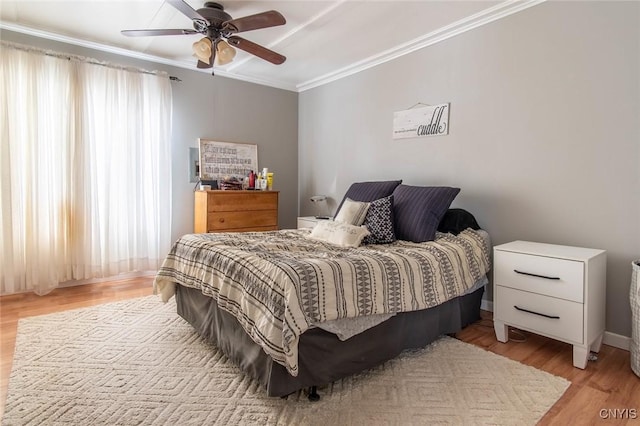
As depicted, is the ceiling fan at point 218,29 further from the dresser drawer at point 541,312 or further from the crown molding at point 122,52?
the dresser drawer at point 541,312

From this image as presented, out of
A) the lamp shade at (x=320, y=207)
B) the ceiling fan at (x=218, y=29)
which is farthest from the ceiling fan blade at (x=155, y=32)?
the lamp shade at (x=320, y=207)

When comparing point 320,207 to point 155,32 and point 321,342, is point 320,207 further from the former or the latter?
point 321,342

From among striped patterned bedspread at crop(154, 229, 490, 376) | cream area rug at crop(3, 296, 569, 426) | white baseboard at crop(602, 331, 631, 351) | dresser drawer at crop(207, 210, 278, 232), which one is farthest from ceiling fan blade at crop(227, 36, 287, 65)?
white baseboard at crop(602, 331, 631, 351)

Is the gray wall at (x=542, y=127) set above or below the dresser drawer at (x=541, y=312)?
above

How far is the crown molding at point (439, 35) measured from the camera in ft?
8.70

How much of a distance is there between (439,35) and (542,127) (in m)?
1.27

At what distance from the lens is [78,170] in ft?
11.1

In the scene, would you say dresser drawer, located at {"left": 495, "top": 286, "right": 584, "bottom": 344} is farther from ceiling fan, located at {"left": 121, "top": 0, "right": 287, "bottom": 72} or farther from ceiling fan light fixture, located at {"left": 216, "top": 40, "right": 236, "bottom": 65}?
ceiling fan light fixture, located at {"left": 216, "top": 40, "right": 236, "bottom": 65}

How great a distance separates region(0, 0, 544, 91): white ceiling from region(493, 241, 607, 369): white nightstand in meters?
1.89

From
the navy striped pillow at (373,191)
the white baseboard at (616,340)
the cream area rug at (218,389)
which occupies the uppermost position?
→ the navy striped pillow at (373,191)

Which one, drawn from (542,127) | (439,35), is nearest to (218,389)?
(542,127)

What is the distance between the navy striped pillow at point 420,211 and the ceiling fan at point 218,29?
1.63m

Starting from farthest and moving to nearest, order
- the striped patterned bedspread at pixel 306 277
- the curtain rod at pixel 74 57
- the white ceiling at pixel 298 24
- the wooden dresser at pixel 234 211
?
the wooden dresser at pixel 234 211, the curtain rod at pixel 74 57, the white ceiling at pixel 298 24, the striped patterned bedspread at pixel 306 277

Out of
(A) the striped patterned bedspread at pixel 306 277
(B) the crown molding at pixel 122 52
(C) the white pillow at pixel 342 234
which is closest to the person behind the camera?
(A) the striped patterned bedspread at pixel 306 277
